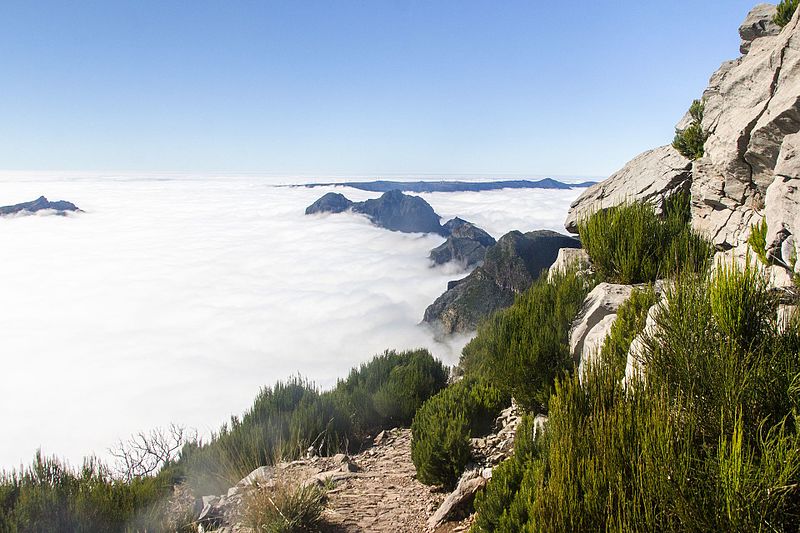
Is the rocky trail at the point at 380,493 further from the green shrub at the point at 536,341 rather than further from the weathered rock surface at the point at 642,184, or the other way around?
the weathered rock surface at the point at 642,184

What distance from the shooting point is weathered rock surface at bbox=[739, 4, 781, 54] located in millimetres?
8227

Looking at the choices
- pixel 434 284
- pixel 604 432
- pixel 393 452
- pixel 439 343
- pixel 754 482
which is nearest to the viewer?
pixel 754 482

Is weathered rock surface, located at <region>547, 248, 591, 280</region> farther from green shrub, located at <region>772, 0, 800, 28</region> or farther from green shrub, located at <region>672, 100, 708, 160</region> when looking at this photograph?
green shrub, located at <region>772, 0, 800, 28</region>

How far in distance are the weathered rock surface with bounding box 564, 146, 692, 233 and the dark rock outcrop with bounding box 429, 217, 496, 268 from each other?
135 m

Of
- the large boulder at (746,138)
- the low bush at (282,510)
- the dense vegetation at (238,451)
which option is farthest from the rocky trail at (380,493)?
the large boulder at (746,138)

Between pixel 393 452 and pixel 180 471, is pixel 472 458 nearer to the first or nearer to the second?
pixel 393 452

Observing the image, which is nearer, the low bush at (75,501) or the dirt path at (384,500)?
the low bush at (75,501)

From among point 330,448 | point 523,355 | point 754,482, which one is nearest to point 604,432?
point 754,482

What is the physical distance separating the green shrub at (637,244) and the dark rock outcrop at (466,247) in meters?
138

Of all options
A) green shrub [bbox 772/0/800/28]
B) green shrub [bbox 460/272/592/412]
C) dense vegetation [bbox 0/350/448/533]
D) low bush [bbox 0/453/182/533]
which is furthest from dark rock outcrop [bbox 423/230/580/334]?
low bush [bbox 0/453/182/533]

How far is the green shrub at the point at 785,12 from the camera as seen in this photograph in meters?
7.15

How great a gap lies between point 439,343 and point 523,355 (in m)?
64.7

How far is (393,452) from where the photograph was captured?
21.9ft

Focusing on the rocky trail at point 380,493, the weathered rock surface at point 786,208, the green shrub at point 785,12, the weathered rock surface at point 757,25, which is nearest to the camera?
the weathered rock surface at point 786,208
